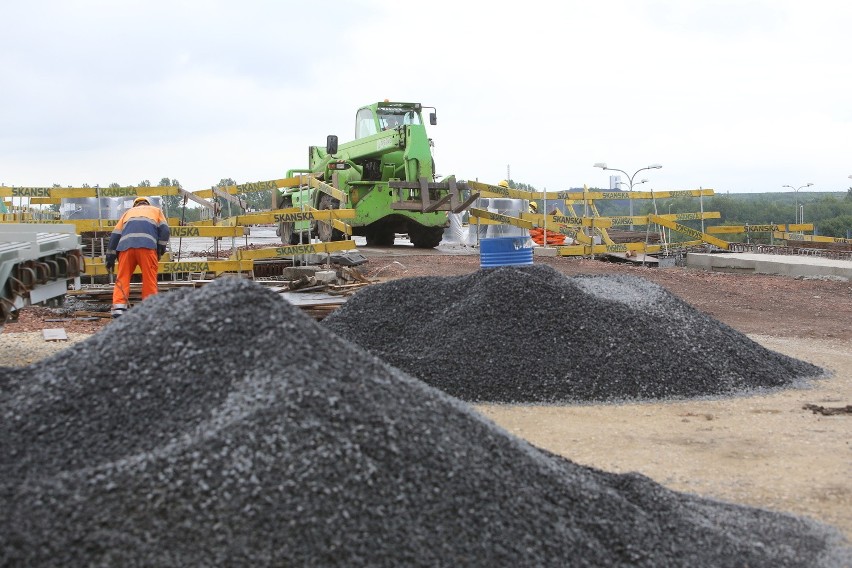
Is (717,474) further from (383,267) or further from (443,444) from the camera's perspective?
(383,267)

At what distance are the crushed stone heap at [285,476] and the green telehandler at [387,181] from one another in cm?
1605

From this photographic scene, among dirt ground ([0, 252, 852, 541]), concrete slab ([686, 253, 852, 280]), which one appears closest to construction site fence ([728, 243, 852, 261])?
→ concrete slab ([686, 253, 852, 280])

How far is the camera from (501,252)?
12.9 m

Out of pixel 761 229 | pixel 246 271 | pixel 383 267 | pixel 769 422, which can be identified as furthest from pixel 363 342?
pixel 761 229

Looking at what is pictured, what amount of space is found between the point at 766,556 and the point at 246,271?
12520 millimetres

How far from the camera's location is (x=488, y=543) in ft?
12.7

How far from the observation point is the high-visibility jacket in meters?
11.3

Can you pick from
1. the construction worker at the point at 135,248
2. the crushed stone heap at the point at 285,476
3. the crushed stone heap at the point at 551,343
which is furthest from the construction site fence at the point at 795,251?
the crushed stone heap at the point at 285,476

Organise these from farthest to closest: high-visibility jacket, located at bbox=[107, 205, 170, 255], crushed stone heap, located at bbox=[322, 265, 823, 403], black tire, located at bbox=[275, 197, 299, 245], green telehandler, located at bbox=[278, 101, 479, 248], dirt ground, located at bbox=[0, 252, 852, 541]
Result: black tire, located at bbox=[275, 197, 299, 245] < green telehandler, located at bbox=[278, 101, 479, 248] < high-visibility jacket, located at bbox=[107, 205, 170, 255] < crushed stone heap, located at bbox=[322, 265, 823, 403] < dirt ground, located at bbox=[0, 252, 852, 541]

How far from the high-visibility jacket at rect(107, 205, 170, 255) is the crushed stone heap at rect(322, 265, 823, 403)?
2.76 m

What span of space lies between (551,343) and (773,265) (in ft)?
40.2

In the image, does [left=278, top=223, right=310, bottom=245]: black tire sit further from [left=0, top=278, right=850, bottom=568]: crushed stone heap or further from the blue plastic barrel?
[left=0, top=278, right=850, bottom=568]: crushed stone heap

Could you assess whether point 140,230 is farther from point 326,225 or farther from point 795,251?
point 795,251

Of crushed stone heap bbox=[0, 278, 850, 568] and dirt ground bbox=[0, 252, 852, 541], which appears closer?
crushed stone heap bbox=[0, 278, 850, 568]
